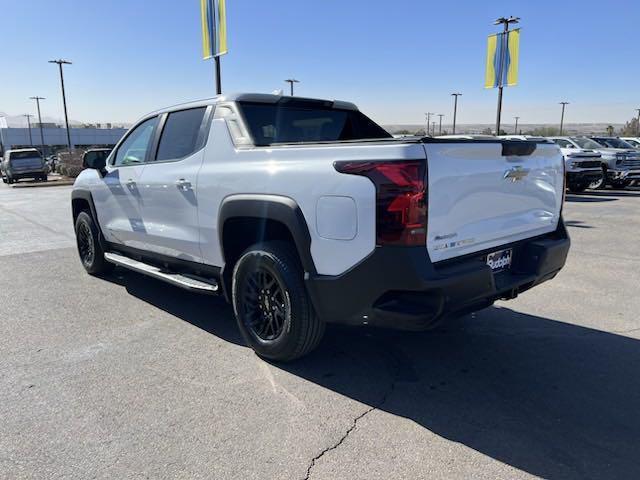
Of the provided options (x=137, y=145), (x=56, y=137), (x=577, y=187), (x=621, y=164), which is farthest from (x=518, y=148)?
(x=56, y=137)

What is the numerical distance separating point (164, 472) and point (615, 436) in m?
2.42

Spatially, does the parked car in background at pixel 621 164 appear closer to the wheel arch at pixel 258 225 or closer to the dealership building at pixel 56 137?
the wheel arch at pixel 258 225

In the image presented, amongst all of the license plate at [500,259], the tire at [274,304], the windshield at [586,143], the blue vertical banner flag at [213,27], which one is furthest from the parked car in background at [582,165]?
the tire at [274,304]

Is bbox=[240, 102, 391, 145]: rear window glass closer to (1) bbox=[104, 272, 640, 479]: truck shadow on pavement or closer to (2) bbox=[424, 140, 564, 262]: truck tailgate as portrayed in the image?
(2) bbox=[424, 140, 564, 262]: truck tailgate

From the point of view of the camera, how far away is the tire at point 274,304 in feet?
11.3

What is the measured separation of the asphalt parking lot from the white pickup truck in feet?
1.61

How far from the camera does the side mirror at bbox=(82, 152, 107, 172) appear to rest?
5.87 metres

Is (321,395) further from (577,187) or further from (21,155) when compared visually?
(21,155)

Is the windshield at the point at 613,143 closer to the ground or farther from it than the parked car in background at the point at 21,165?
farther from it

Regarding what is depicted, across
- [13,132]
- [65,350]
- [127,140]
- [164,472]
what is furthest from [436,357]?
[13,132]

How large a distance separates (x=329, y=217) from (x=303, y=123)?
1.85 m

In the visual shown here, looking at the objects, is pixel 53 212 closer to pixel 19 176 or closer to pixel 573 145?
pixel 573 145

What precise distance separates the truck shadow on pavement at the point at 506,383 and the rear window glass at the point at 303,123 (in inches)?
68.5

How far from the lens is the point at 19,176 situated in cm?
2952
